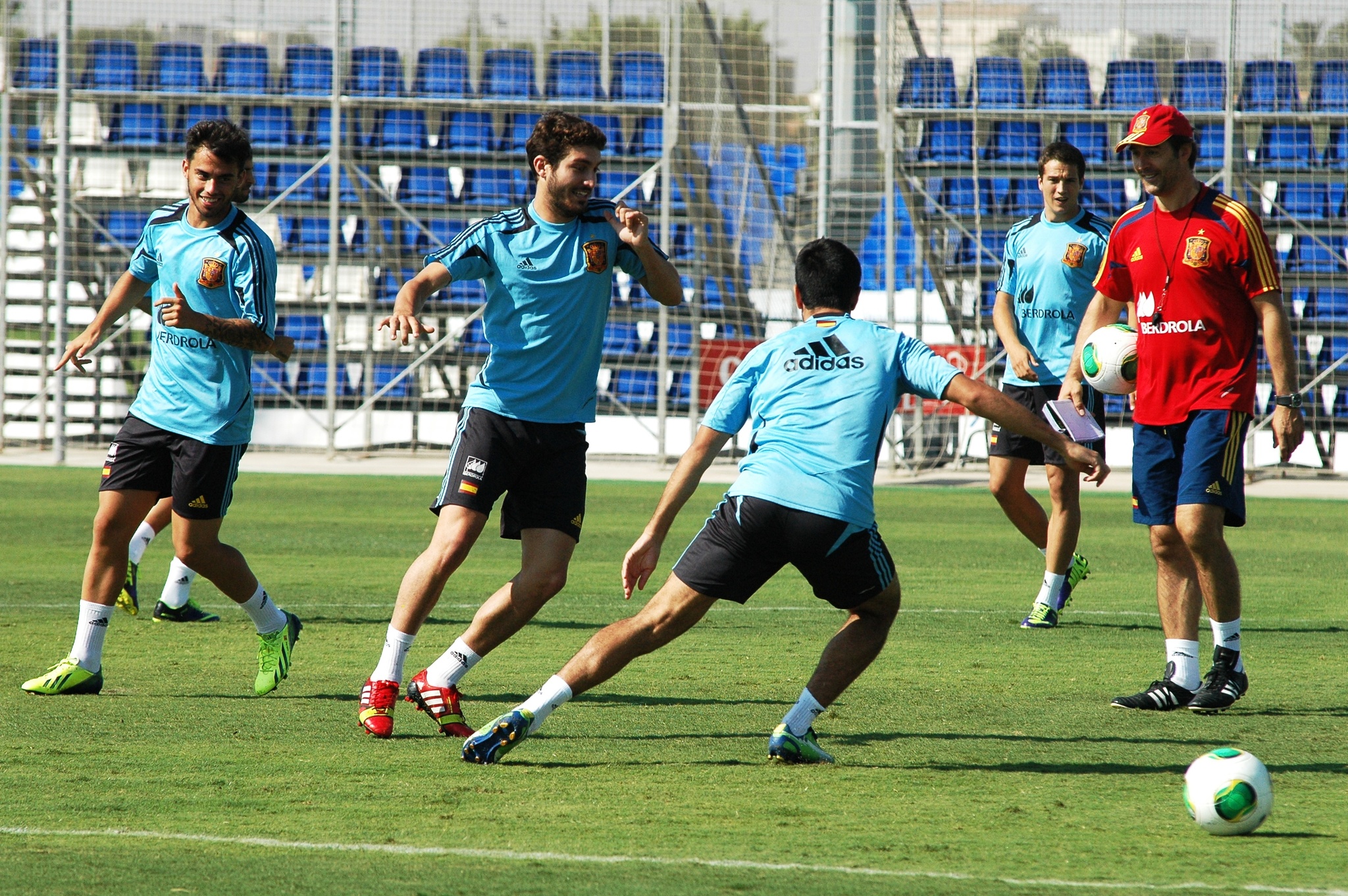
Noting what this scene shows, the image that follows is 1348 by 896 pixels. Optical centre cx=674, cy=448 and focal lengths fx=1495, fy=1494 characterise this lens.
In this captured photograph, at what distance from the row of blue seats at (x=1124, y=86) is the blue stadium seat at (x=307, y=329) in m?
9.17

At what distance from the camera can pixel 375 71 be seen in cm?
2295

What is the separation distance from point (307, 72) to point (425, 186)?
8.48 feet

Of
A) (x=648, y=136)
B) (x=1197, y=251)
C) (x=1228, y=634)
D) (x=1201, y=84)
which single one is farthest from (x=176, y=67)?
(x=1228, y=634)

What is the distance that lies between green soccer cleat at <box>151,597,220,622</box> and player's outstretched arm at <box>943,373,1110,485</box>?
4903 mm

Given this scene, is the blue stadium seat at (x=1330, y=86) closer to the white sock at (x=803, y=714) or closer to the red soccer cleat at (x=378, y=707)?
the white sock at (x=803, y=714)

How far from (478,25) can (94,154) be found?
20.5 ft

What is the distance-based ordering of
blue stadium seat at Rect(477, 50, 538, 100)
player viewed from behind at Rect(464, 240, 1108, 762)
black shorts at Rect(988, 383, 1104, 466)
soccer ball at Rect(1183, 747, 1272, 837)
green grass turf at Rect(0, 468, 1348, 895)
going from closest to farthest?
green grass turf at Rect(0, 468, 1348, 895) < soccer ball at Rect(1183, 747, 1272, 837) < player viewed from behind at Rect(464, 240, 1108, 762) < black shorts at Rect(988, 383, 1104, 466) < blue stadium seat at Rect(477, 50, 538, 100)

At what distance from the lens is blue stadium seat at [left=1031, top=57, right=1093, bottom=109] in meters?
21.2

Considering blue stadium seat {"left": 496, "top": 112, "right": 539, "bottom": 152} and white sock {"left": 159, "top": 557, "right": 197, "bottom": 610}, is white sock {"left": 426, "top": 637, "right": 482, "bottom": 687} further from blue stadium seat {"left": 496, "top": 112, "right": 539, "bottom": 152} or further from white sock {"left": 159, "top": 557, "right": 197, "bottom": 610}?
blue stadium seat {"left": 496, "top": 112, "right": 539, "bottom": 152}

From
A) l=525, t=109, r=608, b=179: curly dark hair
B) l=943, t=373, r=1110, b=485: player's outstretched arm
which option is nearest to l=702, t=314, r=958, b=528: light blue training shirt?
l=943, t=373, r=1110, b=485: player's outstretched arm

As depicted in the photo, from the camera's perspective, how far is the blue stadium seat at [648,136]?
2244 centimetres

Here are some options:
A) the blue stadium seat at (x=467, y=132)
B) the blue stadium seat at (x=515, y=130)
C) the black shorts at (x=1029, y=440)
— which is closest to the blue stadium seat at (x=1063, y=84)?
the blue stadium seat at (x=515, y=130)

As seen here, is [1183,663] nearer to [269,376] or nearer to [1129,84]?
[1129,84]

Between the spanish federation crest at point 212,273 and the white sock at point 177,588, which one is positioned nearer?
the spanish federation crest at point 212,273
